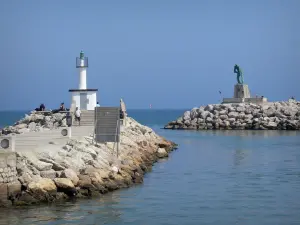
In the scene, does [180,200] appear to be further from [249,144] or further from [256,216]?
[249,144]

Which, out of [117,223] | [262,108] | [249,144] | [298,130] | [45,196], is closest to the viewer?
[117,223]

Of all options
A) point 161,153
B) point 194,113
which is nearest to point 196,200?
point 161,153

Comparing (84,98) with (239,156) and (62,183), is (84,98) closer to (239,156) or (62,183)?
(239,156)

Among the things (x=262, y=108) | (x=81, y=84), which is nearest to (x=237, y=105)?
(x=262, y=108)

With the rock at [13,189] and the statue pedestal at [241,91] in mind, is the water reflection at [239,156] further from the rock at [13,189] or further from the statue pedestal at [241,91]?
the statue pedestal at [241,91]

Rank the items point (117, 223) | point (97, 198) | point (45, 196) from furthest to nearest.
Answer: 1. point (97, 198)
2. point (45, 196)
3. point (117, 223)

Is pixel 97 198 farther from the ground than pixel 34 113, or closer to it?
closer to it

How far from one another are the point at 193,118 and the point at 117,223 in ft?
159

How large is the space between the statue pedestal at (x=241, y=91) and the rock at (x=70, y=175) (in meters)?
50.2

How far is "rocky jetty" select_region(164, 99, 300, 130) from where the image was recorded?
57062 mm

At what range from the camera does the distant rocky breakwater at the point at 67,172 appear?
50.7ft

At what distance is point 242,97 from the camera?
215ft

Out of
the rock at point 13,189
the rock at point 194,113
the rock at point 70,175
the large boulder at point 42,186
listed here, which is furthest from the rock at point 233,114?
the rock at point 13,189

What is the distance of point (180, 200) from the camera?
1742cm
